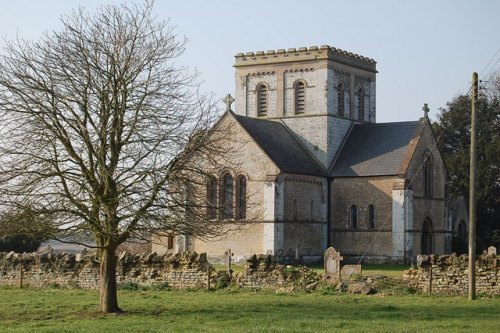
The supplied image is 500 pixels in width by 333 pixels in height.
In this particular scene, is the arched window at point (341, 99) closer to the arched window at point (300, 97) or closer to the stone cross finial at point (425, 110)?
the arched window at point (300, 97)

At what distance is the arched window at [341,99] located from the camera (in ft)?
201

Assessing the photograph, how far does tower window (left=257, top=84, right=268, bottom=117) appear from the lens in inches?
2451

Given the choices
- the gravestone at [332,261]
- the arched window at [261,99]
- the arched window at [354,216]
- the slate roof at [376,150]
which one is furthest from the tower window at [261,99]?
the gravestone at [332,261]

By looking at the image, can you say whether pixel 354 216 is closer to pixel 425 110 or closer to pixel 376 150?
pixel 376 150

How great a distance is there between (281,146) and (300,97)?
4.75 metres

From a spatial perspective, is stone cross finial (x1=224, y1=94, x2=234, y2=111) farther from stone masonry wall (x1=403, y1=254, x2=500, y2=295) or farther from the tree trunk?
the tree trunk

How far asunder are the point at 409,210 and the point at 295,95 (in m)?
10.9

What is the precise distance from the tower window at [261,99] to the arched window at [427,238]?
1251 cm

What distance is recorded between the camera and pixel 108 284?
89.5ft

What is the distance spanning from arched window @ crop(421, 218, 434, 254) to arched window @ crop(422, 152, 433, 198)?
173 cm

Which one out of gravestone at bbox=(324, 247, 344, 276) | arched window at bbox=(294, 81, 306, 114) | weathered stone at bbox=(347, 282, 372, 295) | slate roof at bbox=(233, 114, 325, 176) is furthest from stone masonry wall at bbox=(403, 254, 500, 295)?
arched window at bbox=(294, 81, 306, 114)

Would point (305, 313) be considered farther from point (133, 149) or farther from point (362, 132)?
point (362, 132)

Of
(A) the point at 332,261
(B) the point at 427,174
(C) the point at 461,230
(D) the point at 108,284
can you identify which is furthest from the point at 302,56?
(D) the point at 108,284

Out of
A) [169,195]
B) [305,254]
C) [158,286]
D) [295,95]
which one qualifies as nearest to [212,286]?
[158,286]
